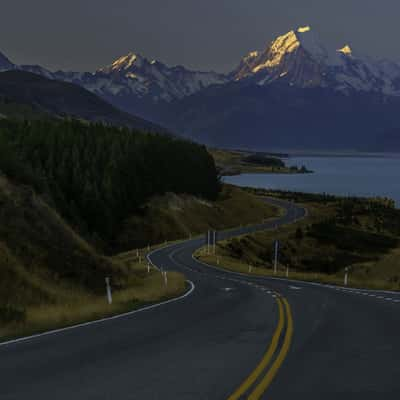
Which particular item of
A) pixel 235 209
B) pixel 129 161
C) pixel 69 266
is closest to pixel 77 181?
pixel 129 161

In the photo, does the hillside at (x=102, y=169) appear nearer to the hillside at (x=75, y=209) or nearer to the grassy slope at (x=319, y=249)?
the hillside at (x=75, y=209)

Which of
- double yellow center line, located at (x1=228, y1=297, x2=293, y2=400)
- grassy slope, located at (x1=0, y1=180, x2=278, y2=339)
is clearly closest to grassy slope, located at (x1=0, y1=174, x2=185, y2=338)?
grassy slope, located at (x1=0, y1=180, x2=278, y2=339)

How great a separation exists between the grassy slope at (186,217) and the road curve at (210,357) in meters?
73.1

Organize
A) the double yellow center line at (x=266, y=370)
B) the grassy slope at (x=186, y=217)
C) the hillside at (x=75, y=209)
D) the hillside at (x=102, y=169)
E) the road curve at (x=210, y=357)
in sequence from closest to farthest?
the double yellow center line at (x=266, y=370) → the road curve at (x=210, y=357) → the hillside at (x=75, y=209) → the hillside at (x=102, y=169) → the grassy slope at (x=186, y=217)

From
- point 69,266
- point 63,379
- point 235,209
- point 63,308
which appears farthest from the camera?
point 235,209

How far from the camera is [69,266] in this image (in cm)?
2589

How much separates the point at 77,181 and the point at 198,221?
28.2m

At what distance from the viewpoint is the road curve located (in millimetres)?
9023

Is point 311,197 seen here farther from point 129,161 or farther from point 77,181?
point 77,181

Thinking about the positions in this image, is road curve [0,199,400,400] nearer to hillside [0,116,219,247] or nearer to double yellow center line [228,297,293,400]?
double yellow center line [228,297,293,400]

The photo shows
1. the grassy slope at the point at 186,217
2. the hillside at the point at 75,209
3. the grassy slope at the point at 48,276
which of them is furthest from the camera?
the grassy slope at the point at 186,217

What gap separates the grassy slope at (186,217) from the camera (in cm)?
9400

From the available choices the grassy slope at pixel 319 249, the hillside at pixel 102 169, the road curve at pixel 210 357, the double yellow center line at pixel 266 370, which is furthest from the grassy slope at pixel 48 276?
the hillside at pixel 102 169

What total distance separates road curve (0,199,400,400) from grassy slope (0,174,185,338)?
1.59 m
